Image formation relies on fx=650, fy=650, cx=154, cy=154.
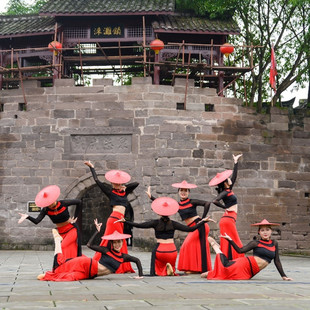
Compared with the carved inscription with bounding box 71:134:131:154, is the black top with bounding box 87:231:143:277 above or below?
below

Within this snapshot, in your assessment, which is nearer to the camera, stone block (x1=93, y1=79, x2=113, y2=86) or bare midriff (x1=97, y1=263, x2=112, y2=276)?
bare midriff (x1=97, y1=263, x2=112, y2=276)

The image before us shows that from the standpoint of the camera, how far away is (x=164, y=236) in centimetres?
995

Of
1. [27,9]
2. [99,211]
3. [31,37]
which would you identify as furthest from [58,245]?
[27,9]

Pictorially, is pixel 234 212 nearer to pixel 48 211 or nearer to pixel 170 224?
pixel 170 224

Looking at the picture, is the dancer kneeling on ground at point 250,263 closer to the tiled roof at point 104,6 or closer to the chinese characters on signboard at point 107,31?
the tiled roof at point 104,6

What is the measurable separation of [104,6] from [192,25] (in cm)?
261

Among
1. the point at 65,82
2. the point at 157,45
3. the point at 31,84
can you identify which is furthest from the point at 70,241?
the point at 157,45

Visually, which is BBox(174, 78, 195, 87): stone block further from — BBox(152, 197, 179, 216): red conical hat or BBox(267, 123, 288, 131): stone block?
BBox(152, 197, 179, 216): red conical hat

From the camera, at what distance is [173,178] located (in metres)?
16.4

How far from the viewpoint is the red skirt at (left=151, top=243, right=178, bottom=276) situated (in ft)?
32.1

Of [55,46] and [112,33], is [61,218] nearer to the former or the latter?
[55,46]

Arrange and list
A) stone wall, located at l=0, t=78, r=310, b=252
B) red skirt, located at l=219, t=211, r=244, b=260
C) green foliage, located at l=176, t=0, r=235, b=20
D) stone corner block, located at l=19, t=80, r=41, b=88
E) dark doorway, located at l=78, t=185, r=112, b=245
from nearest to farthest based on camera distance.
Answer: red skirt, located at l=219, t=211, r=244, b=260 < stone wall, located at l=0, t=78, r=310, b=252 < stone corner block, located at l=19, t=80, r=41, b=88 < green foliage, located at l=176, t=0, r=235, b=20 < dark doorway, located at l=78, t=185, r=112, b=245

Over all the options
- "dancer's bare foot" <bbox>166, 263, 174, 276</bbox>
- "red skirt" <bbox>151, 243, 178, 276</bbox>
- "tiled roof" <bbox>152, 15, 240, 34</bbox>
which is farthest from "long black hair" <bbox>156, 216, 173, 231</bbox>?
"tiled roof" <bbox>152, 15, 240, 34</bbox>

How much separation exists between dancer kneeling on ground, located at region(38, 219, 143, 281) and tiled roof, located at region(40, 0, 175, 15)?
34.2 ft
